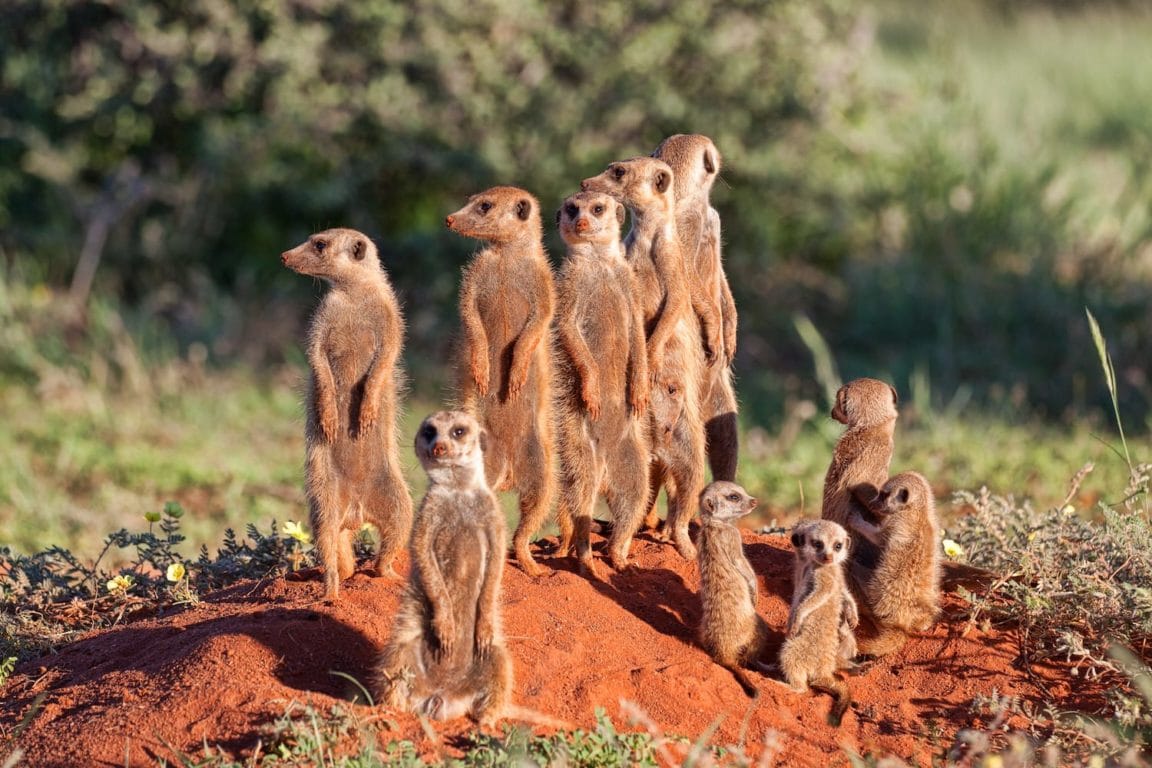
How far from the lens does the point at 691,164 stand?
6.16 meters

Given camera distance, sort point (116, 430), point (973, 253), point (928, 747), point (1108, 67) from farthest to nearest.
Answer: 1. point (1108, 67)
2. point (973, 253)
3. point (116, 430)
4. point (928, 747)

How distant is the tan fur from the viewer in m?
4.42

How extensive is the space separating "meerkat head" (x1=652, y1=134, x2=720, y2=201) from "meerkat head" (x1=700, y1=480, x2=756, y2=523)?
150 cm

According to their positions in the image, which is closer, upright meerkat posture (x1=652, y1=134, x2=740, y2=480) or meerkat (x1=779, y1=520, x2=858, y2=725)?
meerkat (x1=779, y1=520, x2=858, y2=725)

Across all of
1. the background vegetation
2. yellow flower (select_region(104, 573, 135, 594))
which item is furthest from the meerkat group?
the background vegetation

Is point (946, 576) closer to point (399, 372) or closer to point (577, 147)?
point (399, 372)

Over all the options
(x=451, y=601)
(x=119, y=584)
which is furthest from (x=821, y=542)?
(x=119, y=584)

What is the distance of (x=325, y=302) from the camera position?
18.2 ft

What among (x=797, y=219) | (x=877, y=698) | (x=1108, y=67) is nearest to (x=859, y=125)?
(x=797, y=219)

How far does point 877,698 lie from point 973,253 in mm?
7307

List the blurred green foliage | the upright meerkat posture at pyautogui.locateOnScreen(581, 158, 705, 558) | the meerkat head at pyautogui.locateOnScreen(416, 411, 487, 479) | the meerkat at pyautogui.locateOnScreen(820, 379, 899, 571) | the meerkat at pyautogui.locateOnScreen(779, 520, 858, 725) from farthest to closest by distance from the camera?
the blurred green foliage → the upright meerkat posture at pyautogui.locateOnScreen(581, 158, 705, 558) → the meerkat at pyautogui.locateOnScreen(820, 379, 899, 571) → the meerkat at pyautogui.locateOnScreen(779, 520, 858, 725) → the meerkat head at pyautogui.locateOnScreen(416, 411, 487, 479)

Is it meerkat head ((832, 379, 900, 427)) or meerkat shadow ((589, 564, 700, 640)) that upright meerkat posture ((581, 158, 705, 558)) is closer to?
meerkat shadow ((589, 564, 700, 640))

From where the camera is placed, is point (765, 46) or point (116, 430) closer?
point (116, 430)

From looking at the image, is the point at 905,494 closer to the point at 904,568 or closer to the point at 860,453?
the point at 904,568
